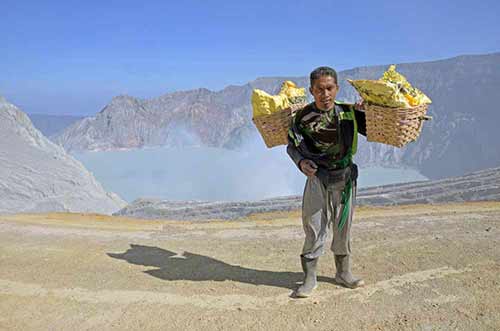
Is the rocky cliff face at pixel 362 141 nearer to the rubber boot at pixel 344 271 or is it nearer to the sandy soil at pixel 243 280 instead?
the sandy soil at pixel 243 280

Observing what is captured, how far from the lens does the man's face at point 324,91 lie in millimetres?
3588

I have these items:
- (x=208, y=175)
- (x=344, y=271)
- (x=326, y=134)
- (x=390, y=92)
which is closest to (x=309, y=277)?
(x=344, y=271)

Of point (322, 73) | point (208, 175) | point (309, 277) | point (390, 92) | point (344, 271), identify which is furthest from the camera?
point (208, 175)

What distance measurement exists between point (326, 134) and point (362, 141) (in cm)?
3345

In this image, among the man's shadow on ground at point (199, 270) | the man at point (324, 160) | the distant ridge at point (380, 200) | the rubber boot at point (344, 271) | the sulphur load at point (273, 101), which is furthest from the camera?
the distant ridge at point (380, 200)


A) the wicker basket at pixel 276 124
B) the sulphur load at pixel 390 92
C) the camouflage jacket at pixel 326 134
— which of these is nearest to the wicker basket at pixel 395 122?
the sulphur load at pixel 390 92

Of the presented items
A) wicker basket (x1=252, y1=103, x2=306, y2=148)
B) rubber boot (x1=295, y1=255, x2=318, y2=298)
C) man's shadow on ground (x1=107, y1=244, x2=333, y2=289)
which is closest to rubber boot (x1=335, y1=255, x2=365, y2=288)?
man's shadow on ground (x1=107, y1=244, x2=333, y2=289)

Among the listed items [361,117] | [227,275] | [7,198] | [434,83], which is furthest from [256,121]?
[434,83]

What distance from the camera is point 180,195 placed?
3123 cm

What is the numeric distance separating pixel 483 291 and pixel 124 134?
46184mm

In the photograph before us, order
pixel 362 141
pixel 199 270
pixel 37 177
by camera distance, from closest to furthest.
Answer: pixel 199 270 → pixel 37 177 → pixel 362 141

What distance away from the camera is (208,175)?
1423 inches

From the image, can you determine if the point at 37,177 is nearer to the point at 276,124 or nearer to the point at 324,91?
the point at 276,124

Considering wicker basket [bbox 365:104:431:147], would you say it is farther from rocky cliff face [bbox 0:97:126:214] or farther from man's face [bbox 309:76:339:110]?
rocky cliff face [bbox 0:97:126:214]
